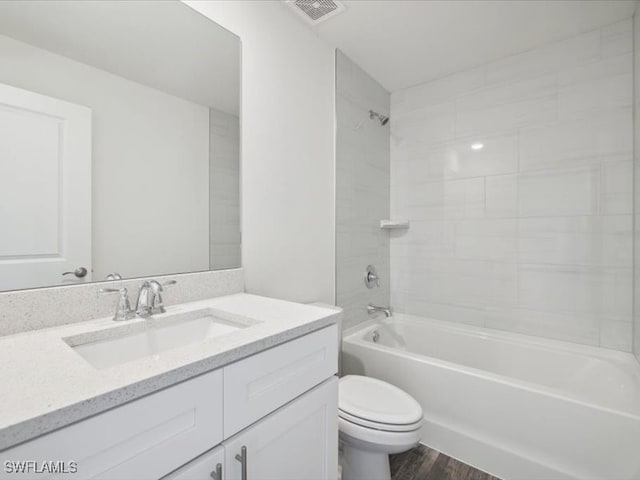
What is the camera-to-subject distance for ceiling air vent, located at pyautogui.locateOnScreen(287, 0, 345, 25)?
1.65 meters

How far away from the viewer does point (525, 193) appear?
2.09 metres

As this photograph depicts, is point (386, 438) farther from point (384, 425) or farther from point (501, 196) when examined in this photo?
point (501, 196)

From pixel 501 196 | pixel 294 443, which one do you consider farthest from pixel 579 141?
pixel 294 443

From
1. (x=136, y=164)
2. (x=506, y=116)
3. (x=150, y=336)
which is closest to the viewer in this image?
(x=150, y=336)

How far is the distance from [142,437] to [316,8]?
199 cm

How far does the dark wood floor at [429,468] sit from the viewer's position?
5.05ft

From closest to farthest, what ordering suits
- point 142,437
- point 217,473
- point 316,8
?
point 142,437 → point 217,473 → point 316,8

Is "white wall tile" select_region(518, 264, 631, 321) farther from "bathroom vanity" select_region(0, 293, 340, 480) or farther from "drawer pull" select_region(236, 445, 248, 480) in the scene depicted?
"drawer pull" select_region(236, 445, 248, 480)

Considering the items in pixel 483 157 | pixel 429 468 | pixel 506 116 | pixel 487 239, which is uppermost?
pixel 506 116

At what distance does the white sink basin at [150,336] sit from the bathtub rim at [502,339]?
1113 millimetres

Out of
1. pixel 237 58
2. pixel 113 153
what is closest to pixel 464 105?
pixel 237 58

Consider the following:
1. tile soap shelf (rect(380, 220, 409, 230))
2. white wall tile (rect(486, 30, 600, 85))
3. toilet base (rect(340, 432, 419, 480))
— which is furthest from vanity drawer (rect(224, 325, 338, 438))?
white wall tile (rect(486, 30, 600, 85))

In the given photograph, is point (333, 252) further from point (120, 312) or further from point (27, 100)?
point (27, 100)
